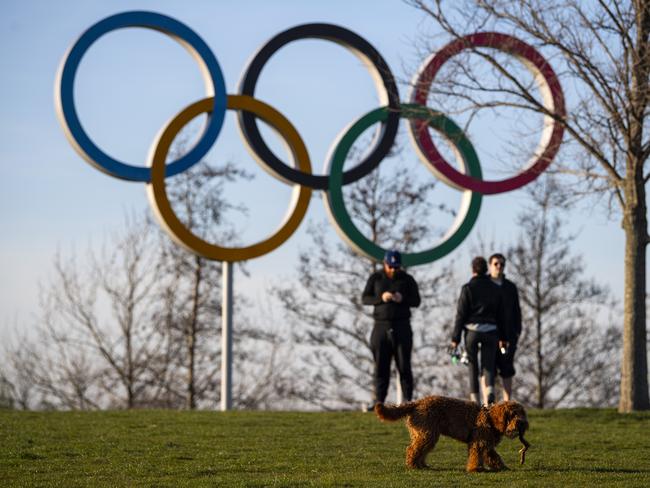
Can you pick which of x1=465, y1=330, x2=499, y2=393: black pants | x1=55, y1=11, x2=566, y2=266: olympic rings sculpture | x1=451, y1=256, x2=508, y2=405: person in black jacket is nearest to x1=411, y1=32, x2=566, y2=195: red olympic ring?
x1=55, y1=11, x2=566, y2=266: olympic rings sculpture

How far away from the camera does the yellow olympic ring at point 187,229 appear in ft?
49.2

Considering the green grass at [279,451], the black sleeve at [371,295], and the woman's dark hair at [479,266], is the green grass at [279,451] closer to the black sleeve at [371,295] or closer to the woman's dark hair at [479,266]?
the black sleeve at [371,295]

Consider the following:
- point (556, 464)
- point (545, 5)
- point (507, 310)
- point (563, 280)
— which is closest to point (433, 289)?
point (563, 280)

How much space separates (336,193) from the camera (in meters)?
16.0

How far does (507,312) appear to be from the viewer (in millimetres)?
12250

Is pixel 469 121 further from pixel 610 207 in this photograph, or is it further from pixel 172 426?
pixel 172 426

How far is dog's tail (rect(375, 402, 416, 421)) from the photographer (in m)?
8.32

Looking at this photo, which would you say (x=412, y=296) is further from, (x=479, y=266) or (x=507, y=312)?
(x=507, y=312)

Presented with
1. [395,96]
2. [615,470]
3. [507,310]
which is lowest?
[615,470]

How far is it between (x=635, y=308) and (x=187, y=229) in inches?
245

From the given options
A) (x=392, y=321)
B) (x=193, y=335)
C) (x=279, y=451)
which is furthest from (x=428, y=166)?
(x=193, y=335)

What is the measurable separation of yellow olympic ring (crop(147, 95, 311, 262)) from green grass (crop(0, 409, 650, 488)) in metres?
2.51

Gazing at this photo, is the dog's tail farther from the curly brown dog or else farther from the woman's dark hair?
the woman's dark hair

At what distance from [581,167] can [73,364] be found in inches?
611
